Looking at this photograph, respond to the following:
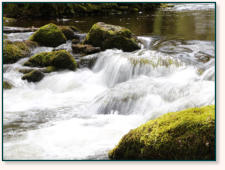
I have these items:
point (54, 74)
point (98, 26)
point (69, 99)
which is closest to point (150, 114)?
point (69, 99)

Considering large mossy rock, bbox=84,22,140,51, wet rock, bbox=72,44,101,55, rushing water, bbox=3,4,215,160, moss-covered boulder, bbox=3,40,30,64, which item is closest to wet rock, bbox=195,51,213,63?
rushing water, bbox=3,4,215,160

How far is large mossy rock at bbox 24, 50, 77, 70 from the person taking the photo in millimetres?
7566

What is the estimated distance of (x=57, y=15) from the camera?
12.6m

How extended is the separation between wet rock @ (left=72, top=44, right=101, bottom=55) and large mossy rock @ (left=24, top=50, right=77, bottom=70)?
2.87 feet

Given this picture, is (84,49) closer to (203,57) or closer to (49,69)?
(49,69)

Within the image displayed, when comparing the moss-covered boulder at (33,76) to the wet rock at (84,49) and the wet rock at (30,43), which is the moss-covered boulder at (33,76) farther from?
the wet rock at (30,43)

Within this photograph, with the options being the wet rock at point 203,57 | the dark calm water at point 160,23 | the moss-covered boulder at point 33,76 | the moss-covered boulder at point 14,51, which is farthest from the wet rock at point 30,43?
the wet rock at point 203,57

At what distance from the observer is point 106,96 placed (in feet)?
17.6

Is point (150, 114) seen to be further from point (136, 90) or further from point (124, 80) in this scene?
point (124, 80)

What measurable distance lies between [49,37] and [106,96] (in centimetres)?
504

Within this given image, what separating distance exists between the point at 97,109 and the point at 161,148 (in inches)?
90.5

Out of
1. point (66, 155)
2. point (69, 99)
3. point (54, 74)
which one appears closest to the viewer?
point (66, 155)

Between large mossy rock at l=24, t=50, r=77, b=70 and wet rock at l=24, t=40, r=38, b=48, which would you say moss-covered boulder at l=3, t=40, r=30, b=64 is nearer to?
wet rock at l=24, t=40, r=38, b=48

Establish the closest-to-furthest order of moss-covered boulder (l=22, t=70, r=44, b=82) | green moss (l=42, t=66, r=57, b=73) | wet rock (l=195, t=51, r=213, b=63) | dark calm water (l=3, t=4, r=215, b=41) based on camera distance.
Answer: wet rock (l=195, t=51, r=213, b=63) < moss-covered boulder (l=22, t=70, r=44, b=82) < green moss (l=42, t=66, r=57, b=73) < dark calm water (l=3, t=4, r=215, b=41)
